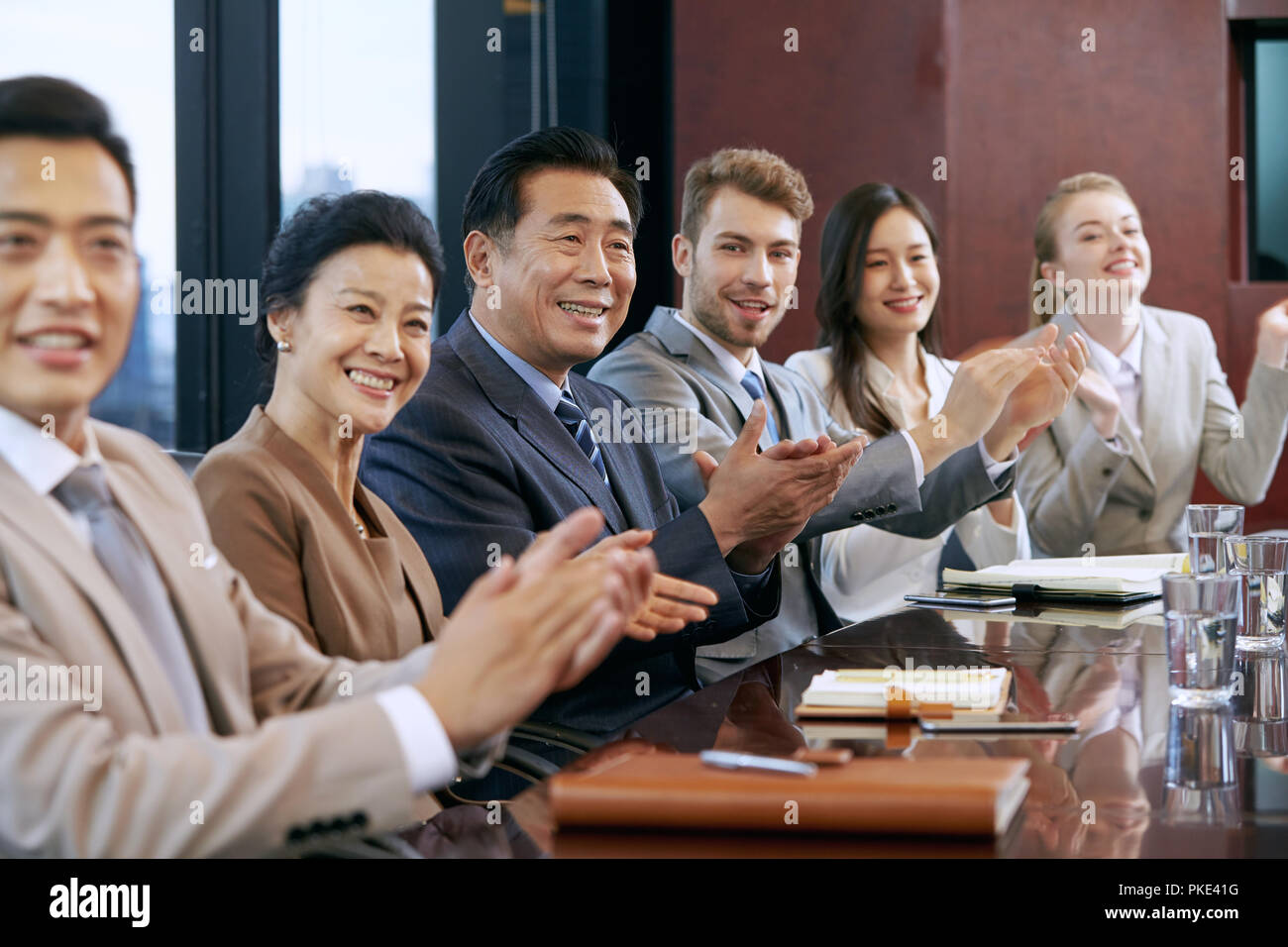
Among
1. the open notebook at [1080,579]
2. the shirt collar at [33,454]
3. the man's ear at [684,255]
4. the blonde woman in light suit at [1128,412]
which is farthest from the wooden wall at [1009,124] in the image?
the shirt collar at [33,454]

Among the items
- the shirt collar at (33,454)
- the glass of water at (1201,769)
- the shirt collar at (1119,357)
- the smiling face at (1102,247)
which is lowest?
the glass of water at (1201,769)

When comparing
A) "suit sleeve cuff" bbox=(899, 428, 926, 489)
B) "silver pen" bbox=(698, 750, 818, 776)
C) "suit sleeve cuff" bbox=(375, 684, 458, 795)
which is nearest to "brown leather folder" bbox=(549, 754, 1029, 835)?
"silver pen" bbox=(698, 750, 818, 776)

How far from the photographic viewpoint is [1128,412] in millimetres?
4012

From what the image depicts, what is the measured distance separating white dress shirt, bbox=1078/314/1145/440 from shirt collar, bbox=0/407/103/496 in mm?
3478

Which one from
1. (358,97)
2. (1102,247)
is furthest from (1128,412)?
(358,97)

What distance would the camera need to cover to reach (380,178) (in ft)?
10.1

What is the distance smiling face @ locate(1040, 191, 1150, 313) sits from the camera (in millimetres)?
4141

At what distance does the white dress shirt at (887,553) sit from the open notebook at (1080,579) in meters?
0.36

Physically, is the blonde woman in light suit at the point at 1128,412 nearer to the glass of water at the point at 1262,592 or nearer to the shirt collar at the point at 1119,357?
the shirt collar at the point at 1119,357

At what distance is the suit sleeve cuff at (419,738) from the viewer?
1.02 m

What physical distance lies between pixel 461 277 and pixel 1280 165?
344 cm

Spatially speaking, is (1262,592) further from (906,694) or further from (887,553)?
(887,553)

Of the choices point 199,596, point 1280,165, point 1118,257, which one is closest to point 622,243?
point 199,596

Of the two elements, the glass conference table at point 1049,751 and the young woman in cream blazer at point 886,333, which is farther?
the young woman in cream blazer at point 886,333
